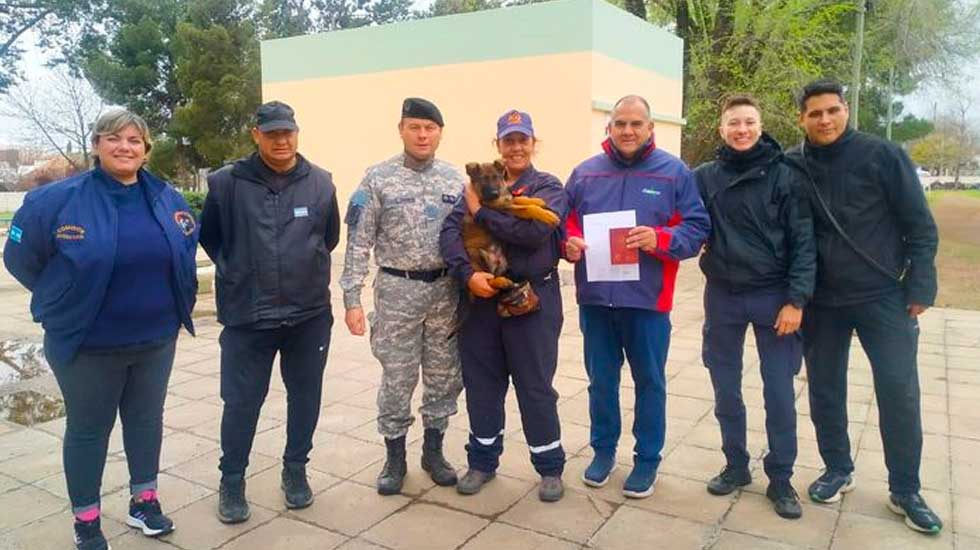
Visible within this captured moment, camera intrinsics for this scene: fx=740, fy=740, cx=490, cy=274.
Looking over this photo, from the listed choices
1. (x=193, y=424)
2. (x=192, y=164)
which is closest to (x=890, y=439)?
(x=193, y=424)

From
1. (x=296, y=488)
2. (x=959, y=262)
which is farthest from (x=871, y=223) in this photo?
(x=959, y=262)

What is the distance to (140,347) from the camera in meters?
2.93

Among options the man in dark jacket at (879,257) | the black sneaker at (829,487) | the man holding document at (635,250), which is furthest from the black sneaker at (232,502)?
the man in dark jacket at (879,257)

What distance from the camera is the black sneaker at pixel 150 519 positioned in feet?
10.3

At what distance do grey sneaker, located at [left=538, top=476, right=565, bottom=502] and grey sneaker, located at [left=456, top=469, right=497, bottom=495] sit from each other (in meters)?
0.29

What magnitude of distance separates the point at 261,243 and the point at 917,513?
3.02 m

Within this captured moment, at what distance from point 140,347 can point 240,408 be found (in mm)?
544

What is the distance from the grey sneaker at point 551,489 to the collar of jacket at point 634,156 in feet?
4.96

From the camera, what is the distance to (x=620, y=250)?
336cm

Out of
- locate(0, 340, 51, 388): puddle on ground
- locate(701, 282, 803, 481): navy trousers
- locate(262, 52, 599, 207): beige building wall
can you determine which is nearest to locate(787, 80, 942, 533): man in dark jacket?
locate(701, 282, 803, 481): navy trousers

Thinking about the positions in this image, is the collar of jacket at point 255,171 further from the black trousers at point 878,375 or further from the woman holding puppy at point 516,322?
the black trousers at point 878,375

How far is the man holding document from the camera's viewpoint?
3334 millimetres

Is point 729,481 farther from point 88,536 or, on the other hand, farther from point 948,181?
point 948,181

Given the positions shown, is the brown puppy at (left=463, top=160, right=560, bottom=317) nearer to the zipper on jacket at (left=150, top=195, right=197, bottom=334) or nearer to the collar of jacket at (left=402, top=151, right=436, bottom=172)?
the collar of jacket at (left=402, top=151, right=436, bottom=172)
